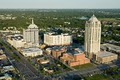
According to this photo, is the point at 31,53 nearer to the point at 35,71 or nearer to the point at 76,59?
the point at 35,71

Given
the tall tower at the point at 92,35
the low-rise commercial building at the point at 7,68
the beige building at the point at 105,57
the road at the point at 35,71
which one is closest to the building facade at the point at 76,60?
the beige building at the point at 105,57

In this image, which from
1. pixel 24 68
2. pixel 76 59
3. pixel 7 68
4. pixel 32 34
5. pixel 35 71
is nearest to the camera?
pixel 35 71

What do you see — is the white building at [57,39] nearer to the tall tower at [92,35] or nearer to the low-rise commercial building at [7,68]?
the tall tower at [92,35]

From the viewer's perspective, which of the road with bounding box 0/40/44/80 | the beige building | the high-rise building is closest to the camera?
the road with bounding box 0/40/44/80

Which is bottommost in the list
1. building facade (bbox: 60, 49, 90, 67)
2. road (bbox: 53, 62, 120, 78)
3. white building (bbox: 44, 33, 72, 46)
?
road (bbox: 53, 62, 120, 78)

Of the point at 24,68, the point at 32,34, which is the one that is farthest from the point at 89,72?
the point at 32,34

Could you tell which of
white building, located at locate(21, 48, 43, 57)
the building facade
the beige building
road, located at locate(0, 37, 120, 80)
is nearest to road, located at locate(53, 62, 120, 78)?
road, located at locate(0, 37, 120, 80)

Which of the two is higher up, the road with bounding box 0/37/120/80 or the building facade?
the building facade

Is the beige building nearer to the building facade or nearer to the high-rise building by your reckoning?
the building facade

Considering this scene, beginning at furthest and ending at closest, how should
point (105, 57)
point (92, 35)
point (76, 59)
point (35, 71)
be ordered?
point (92, 35) < point (105, 57) < point (76, 59) < point (35, 71)
